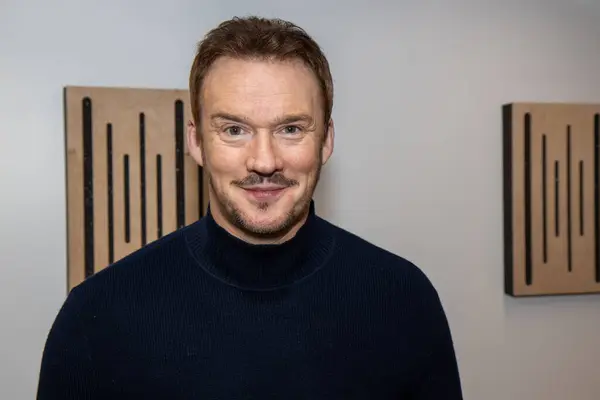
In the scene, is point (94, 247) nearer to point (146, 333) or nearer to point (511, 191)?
point (146, 333)

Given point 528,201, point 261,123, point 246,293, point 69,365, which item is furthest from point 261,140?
point 528,201

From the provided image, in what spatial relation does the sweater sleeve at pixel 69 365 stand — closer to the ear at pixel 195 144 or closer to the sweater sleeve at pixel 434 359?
the ear at pixel 195 144

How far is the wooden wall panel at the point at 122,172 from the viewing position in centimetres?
195

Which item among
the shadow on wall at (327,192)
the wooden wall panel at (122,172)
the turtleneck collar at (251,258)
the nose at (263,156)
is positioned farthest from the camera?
the shadow on wall at (327,192)

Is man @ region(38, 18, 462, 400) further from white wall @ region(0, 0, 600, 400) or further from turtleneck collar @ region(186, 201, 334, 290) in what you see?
white wall @ region(0, 0, 600, 400)

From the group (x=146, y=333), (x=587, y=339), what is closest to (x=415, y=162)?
(x=587, y=339)

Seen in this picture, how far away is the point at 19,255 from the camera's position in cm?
196

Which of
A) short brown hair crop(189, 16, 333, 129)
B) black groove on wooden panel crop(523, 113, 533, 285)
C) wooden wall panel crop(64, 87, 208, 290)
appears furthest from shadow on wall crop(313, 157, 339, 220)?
short brown hair crop(189, 16, 333, 129)

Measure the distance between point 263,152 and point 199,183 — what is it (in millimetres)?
930

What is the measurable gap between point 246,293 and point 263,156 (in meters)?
0.26

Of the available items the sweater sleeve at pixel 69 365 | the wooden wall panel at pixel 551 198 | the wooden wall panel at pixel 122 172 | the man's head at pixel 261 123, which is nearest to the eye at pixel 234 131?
the man's head at pixel 261 123

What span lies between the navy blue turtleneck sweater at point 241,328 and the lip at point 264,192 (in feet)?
0.38

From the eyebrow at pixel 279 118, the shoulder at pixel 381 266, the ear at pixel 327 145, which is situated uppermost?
the eyebrow at pixel 279 118

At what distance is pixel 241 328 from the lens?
1211 millimetres
